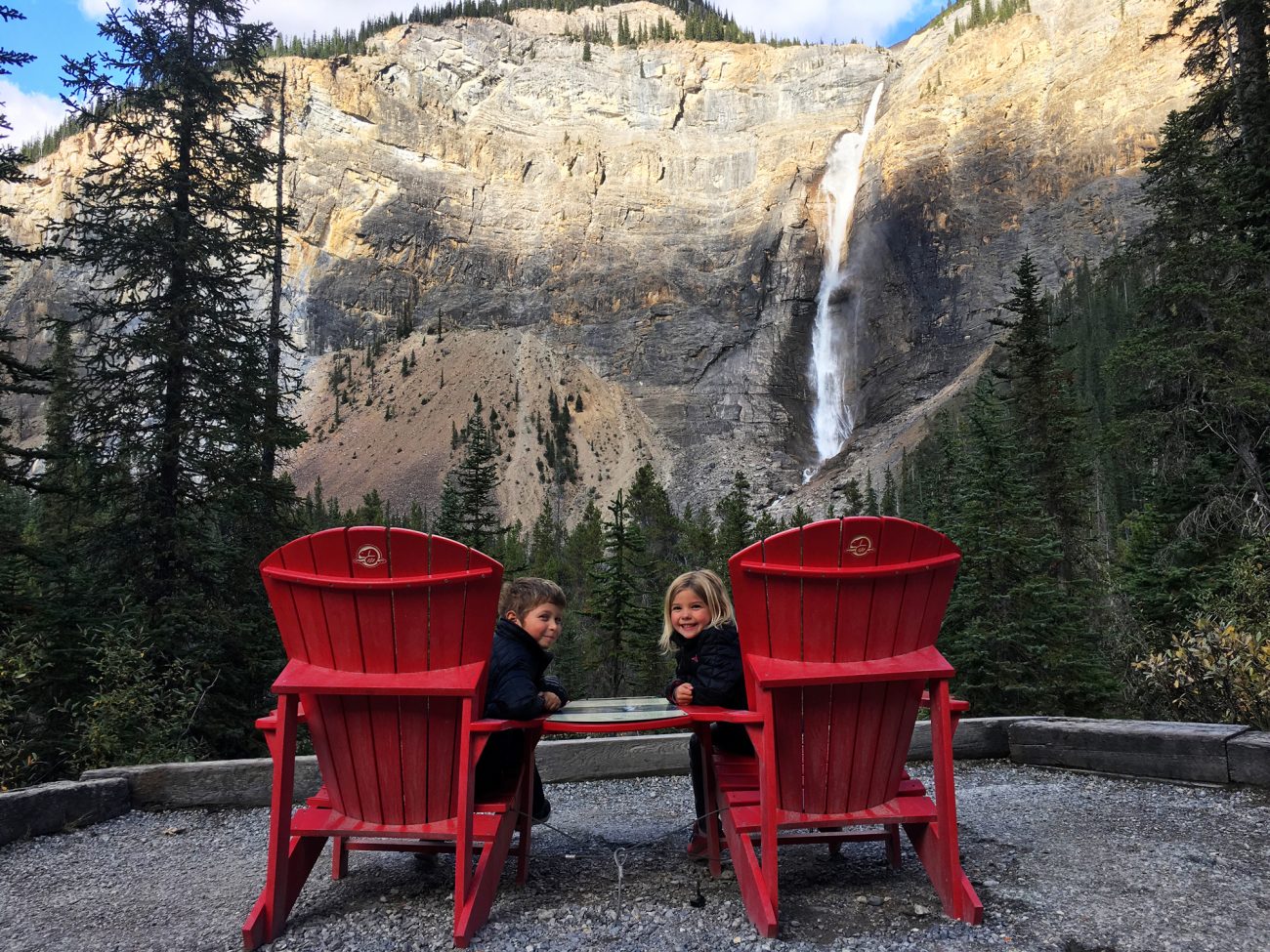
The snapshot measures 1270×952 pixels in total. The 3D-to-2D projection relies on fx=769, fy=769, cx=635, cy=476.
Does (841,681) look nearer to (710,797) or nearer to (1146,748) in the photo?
(710,797)

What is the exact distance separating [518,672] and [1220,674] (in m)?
4.72

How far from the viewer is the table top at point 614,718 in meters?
2.77

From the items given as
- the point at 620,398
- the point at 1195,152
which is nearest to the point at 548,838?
the point at 1195,152

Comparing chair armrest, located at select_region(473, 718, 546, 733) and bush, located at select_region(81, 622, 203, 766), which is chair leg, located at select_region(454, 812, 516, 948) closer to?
chair armrest, located at select_region(473, 718, 546, 733)

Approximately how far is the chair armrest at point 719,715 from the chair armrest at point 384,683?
2.61 feet

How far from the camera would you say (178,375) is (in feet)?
33.9

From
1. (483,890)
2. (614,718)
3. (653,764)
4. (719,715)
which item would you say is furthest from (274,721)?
(653,764)

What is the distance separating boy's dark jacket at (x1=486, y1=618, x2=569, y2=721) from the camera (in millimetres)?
2697

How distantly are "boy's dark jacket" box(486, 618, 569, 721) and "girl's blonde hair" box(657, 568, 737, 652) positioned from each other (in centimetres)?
50

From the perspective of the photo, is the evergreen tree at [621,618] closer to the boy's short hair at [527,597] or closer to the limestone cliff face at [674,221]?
the boy's short hair at [527,597]

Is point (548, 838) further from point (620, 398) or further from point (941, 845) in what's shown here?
point (620, 398)

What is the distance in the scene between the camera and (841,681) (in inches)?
94.4

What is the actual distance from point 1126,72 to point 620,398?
45.6 meters

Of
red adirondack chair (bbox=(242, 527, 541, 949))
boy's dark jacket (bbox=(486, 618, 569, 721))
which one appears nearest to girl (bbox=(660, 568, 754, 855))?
boy's dark jacket (bbox=(486, 618, 569, 721))
